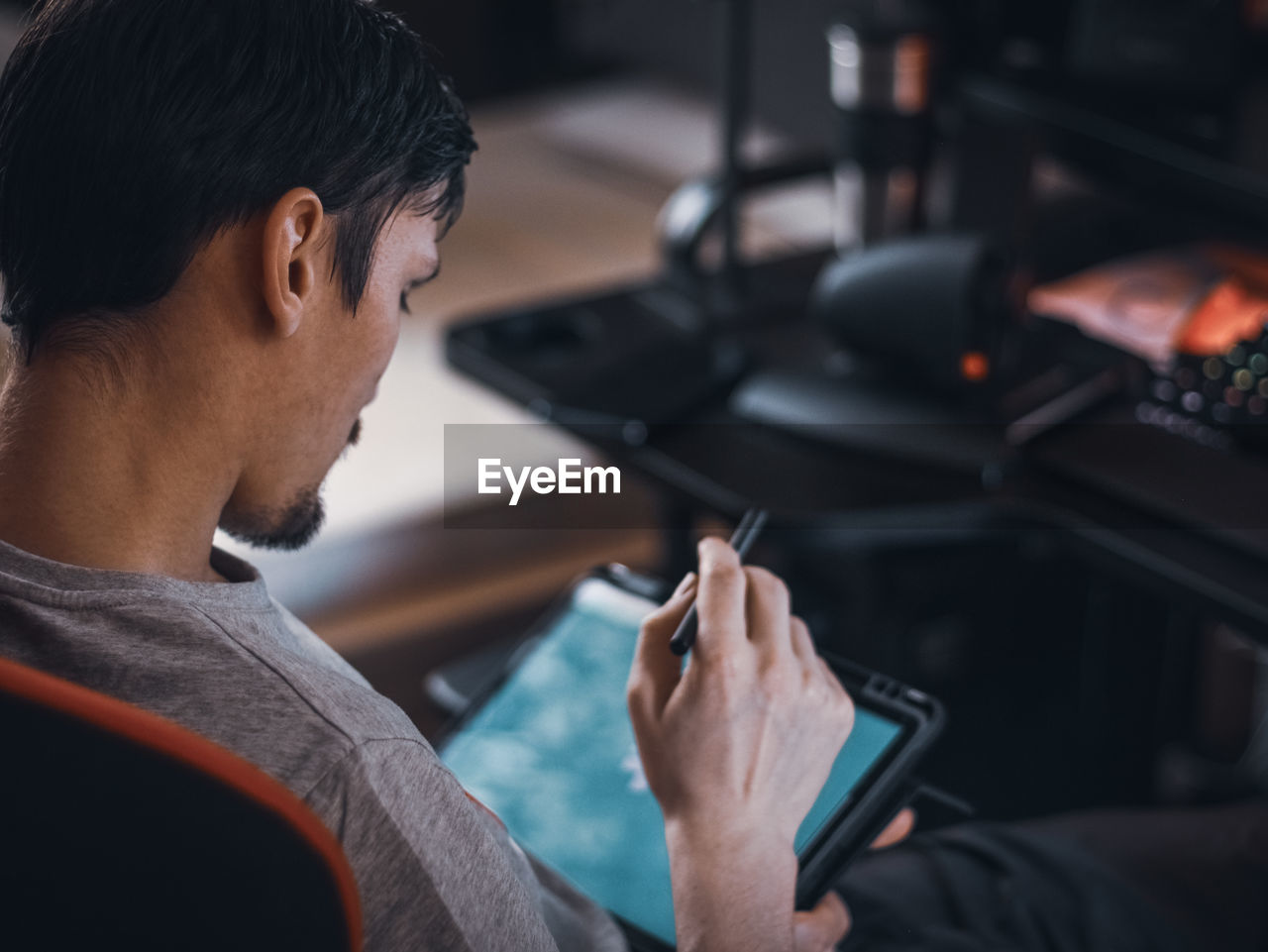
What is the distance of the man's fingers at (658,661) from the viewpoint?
2.11ft

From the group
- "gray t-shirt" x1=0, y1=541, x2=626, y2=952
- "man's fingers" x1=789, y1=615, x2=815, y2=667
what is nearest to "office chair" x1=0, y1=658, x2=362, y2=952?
"gray t-shirt" x1=0, y1=541, x2=626, y2=952

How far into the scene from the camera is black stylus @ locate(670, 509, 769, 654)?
2.07 feet

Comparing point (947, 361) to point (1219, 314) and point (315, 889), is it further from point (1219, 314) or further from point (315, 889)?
point (315, 889)

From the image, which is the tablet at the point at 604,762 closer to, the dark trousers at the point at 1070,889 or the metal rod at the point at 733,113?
the dark trousers at the point at 1070,889

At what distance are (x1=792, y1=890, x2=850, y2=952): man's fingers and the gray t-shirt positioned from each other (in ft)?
0.61

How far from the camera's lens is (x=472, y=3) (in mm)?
1440

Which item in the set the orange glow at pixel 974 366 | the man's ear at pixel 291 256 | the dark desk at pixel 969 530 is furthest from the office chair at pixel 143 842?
the orange glow at pixel 974 366

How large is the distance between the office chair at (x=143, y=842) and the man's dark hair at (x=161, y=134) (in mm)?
174

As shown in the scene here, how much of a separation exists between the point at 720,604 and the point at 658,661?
4 centimetres

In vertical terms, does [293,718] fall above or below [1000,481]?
above

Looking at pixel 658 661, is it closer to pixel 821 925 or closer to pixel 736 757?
pixel 736 757

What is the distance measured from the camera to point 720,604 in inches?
24.8

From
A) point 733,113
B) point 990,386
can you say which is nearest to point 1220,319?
point 990,386

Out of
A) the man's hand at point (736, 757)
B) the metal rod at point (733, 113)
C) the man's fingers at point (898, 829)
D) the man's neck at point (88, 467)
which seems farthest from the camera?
the metal rod at point (733, 113)
